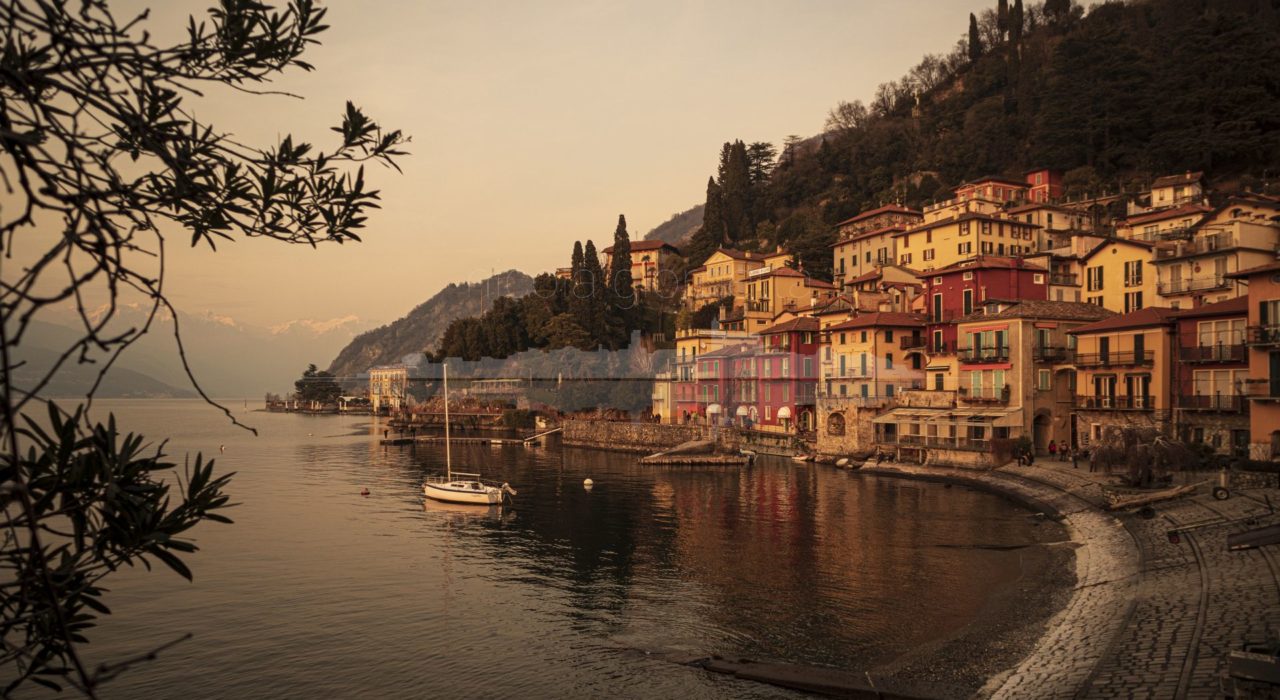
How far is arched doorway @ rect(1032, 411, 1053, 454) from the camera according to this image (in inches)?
2233

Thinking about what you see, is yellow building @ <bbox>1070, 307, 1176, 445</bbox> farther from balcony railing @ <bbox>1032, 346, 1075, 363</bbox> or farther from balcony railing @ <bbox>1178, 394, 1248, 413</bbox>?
balcony railing @ <bbox>1178, 394, 1248, 413</bbox>

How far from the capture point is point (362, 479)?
64812 millimetres

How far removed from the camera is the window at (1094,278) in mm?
62000

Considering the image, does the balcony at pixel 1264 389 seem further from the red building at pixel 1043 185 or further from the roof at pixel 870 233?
the red building at pixel 1043 185

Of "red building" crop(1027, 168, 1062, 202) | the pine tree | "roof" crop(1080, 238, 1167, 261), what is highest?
the pine tree

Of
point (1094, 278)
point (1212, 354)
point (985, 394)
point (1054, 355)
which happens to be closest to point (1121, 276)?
point (1094, 278)

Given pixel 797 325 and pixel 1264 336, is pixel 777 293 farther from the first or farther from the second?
pixel 1264 336

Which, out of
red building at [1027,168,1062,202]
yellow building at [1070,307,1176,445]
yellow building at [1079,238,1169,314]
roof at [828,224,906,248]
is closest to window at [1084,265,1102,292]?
yellow building at [1079,238,1169,314]

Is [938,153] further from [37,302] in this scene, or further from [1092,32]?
[37,302]

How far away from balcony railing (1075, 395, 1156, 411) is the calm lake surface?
11.2 meters

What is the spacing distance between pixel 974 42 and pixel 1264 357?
407 ft

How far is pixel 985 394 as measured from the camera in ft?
190

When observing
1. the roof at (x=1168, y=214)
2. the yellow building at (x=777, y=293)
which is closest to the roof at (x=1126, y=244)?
the roof at (x=1168, y=214)

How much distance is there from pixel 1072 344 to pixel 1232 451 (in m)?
15.0
